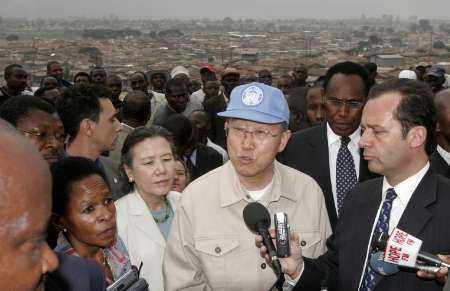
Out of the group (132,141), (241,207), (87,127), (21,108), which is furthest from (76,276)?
(87,127)

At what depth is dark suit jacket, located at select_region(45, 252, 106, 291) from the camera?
4.87 ft

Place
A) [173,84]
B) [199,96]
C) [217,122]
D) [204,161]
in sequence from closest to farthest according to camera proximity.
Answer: [204,161] < [173,84] < [217,122] < [199,96]

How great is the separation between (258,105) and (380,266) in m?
0.89

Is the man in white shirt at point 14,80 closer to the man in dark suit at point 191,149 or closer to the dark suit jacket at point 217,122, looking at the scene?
the dark suit jacket at point 217,122

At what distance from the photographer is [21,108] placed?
326 centimetres

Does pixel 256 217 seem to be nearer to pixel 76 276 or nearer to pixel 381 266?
pixel 381 266

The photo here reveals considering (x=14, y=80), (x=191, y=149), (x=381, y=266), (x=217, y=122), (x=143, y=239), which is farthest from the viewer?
(x=14, y=80)

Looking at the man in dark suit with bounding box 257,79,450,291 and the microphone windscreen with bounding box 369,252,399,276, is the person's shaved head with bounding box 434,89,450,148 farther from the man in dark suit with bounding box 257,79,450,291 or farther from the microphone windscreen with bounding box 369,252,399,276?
the microphone windscreen with bounding box 369,252,399,276

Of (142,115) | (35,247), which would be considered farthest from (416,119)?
(142,115)

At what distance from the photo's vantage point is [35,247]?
1.14 meters

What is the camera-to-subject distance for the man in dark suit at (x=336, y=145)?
144 inches

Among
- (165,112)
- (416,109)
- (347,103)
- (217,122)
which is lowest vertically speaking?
(217,122)

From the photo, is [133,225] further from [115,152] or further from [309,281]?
[115,152]

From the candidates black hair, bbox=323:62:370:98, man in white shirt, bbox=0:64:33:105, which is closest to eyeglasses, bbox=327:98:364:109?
black hair, bbox=323:62:370:98
